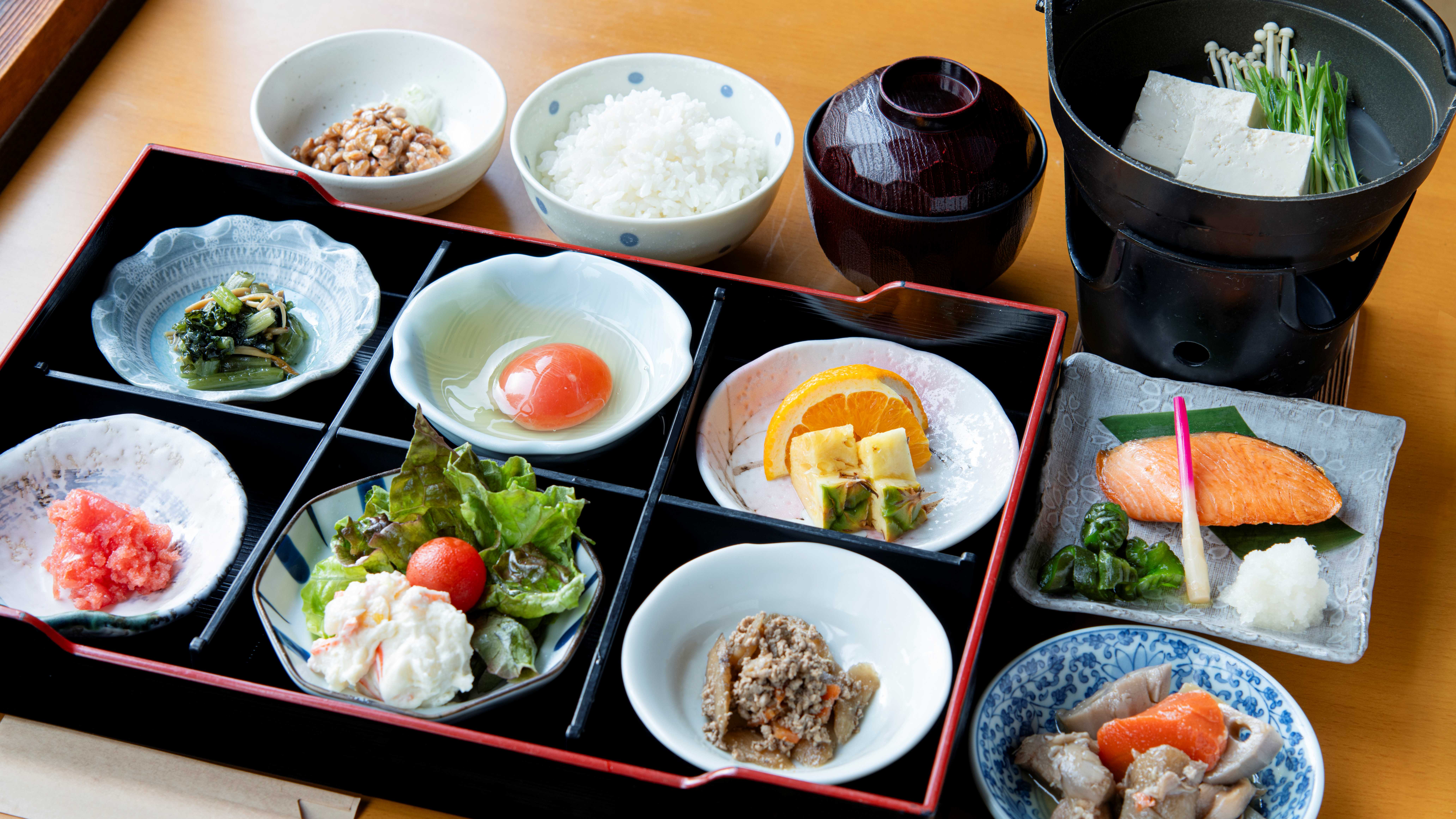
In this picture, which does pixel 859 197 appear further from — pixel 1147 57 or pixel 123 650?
pixel 123 650

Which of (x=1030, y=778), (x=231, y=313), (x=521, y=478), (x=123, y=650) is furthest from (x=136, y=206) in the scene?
(x=1030, y=778)

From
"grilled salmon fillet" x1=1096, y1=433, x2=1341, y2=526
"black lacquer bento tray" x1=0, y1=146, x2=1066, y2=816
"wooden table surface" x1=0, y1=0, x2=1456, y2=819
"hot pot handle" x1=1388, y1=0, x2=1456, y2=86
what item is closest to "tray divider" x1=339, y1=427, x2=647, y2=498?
"black lacquer bento tray" x1=0, y1=146, x2=1066, y2=816

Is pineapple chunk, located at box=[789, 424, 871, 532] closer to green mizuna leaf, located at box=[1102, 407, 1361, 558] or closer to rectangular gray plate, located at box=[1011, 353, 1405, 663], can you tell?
rectangular gray plate, located at box=[1011, 353, 1405, 663]

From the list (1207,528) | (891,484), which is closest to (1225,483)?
(1207,528)

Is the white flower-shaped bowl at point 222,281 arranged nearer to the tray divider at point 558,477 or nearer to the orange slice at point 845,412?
the tray divider at point 558,477

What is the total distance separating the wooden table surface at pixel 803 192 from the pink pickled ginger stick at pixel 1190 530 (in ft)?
0.46

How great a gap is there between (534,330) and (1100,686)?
1.15 meters

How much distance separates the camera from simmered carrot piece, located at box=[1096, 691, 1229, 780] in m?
1.43

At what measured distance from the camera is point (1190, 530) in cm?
170

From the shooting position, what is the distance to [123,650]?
154 centimetres

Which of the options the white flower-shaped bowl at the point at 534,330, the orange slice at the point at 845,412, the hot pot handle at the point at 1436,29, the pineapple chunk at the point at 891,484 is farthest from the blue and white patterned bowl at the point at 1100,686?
the hot pot handle at the point at 1436,29

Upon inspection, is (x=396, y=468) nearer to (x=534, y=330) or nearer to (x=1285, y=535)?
(x=534, y=330)

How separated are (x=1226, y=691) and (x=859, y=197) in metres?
1.00

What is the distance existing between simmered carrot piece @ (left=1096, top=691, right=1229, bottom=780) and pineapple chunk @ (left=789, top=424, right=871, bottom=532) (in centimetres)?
48
